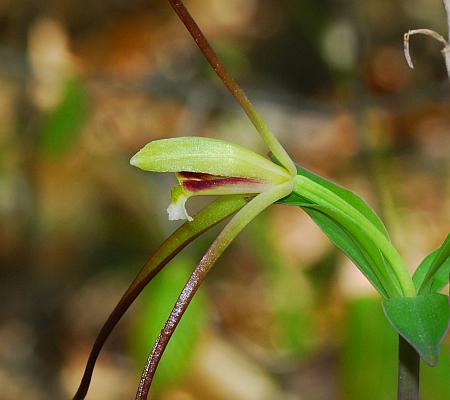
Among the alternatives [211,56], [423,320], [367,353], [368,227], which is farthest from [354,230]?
[367,353]

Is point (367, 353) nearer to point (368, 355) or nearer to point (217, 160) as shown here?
point (368, 355)

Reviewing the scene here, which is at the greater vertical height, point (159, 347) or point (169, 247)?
point (169, 247)

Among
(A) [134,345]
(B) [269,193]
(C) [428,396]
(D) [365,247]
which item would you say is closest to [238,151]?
(B) [269,193]

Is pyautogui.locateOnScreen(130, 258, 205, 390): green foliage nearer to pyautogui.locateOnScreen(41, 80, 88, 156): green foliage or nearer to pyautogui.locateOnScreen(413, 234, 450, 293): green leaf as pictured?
pyautogui.locateOnScreen(41, 80, 88, 156): green foliage

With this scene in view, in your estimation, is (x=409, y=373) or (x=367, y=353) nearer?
(x=409, y=373)

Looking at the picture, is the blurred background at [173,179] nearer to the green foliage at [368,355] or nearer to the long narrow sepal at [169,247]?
the green foliage at [368,355]

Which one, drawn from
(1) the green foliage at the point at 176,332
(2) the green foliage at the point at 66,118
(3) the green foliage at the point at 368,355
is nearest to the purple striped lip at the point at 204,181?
(3) the green foliage at the point at 368,355
